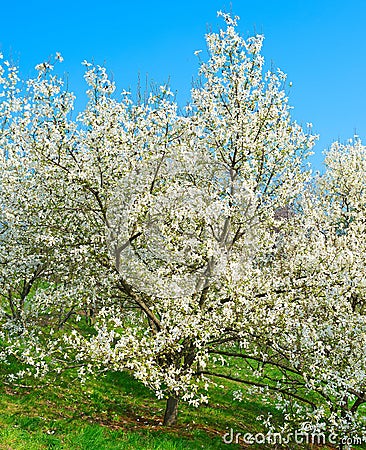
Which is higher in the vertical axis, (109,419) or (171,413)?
(171,413)

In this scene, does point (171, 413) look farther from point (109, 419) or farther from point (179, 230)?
point (179, 230)

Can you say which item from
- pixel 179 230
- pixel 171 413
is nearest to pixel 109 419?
pixel 171 413

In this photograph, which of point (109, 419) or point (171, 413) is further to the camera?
point (171, 413)

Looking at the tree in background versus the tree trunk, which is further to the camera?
Answer: the tree trunk

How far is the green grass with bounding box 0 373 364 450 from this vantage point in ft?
34.6

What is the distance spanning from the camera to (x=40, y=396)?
13.1m

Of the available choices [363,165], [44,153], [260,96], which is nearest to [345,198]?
[363,165]

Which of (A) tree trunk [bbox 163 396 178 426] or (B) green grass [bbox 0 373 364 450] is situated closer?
(B) green grass [bbox 0 373 364 450]

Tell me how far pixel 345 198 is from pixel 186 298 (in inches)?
521

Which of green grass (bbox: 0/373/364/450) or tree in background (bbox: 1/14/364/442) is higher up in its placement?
tree in background (bbox: 1/14/364/442)

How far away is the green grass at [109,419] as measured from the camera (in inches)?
416

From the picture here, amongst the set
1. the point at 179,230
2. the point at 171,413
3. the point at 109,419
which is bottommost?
the point at 109,419

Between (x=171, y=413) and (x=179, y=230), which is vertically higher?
A: (x=179, y=230)

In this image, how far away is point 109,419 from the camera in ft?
42.0
